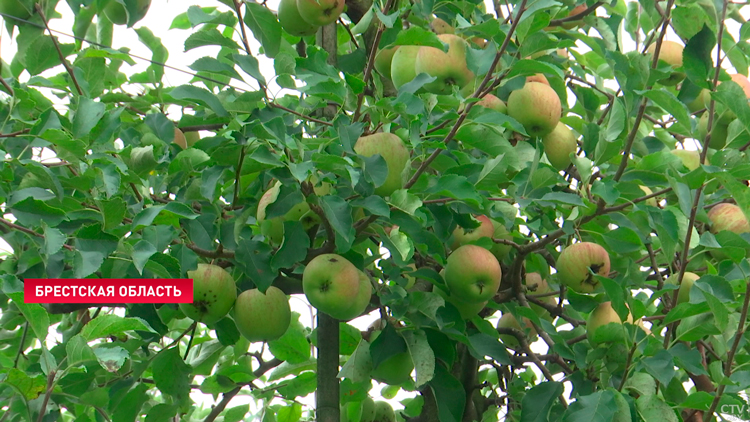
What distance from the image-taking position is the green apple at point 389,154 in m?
1.59

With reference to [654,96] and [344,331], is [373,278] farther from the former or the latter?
[654,96]

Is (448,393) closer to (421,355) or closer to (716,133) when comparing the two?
(421,355)

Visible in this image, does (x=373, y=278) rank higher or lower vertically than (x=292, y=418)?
higher

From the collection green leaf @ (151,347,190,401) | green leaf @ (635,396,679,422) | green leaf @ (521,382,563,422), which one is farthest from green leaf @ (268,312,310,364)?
green leaf @ (635,396,679,422)

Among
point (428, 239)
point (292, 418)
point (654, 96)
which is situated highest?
point (654, 96)

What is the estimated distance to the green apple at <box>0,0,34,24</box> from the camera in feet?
5.99

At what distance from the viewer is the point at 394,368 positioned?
1.86m

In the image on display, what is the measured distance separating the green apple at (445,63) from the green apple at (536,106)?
0.16 m

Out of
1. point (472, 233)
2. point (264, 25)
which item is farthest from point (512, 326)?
point (264, 25)

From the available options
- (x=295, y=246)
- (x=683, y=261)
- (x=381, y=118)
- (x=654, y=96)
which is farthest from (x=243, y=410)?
(x=654, y=96)

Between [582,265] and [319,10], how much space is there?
917 mm

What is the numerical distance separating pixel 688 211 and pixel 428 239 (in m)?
0.55

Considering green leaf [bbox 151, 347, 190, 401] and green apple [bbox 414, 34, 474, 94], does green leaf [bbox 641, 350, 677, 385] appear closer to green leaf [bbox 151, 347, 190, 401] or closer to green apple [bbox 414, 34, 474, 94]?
green apple [bbox 414, 34, 474, 94]

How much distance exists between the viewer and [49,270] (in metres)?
1.54
